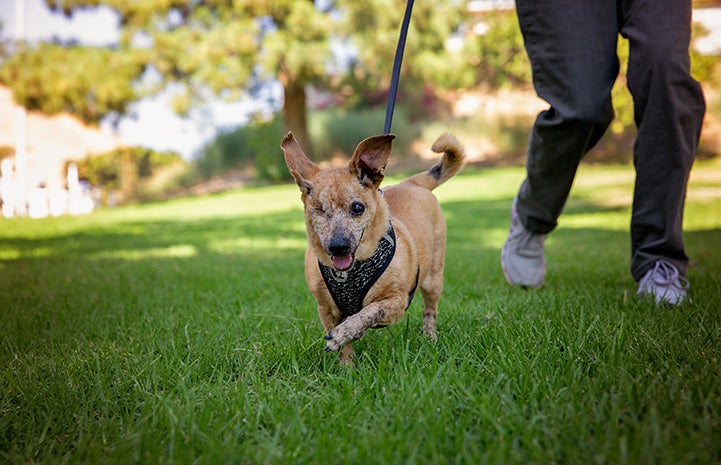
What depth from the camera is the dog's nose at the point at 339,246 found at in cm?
239

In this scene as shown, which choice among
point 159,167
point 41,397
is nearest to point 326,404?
point 41,397

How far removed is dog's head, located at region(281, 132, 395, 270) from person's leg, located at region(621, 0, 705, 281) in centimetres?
136

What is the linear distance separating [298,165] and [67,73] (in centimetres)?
1907

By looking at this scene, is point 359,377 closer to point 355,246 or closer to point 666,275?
point 355,246

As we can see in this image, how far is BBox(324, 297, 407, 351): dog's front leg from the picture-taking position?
2223mm

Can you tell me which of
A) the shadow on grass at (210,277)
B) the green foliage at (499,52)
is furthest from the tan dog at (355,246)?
the green foliage at (499,52)

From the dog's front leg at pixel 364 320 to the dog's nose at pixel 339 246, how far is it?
0.81ft

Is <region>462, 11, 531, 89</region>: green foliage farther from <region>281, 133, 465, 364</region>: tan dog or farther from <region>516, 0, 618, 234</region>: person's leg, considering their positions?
<region>281, 133, 465, 364</region>: tan dog

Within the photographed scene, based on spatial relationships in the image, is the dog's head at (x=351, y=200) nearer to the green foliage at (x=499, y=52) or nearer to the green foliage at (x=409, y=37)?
the green foliage at (x=409, y=37)

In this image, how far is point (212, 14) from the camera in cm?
1800

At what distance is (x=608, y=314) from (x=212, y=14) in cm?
1770

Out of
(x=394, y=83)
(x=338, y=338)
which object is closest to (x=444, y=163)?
(x=394, y=83)

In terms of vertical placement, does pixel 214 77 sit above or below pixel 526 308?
above

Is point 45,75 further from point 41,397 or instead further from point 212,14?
point 41,397
